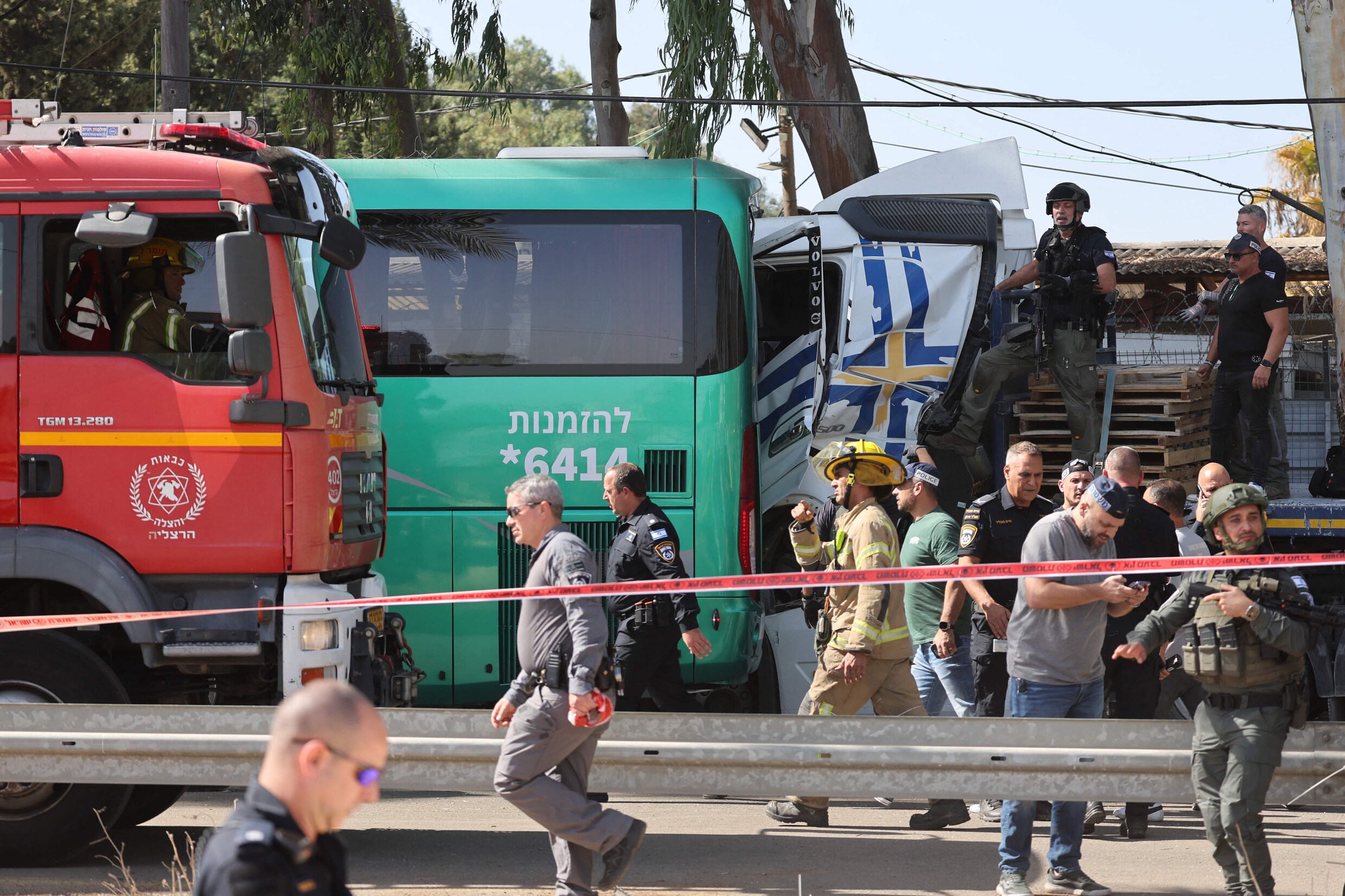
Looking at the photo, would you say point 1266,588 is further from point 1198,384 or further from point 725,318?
point 1198,384

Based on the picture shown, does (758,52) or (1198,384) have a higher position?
(758,52)

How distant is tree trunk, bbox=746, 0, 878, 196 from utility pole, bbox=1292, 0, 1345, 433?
5701mm

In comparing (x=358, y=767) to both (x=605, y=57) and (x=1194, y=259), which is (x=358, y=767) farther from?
(x=1194, y=259)

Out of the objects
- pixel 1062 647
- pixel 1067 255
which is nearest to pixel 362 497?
pixel 1062 647

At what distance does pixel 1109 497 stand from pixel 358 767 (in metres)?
4.03

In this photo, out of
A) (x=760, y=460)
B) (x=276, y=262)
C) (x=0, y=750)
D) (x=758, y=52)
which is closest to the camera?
(x=0, y=750)

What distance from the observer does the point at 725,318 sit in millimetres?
8391

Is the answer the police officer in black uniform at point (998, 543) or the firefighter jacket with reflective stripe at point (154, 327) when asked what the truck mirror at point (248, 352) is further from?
the police officer in black uniform at point (998, 543)

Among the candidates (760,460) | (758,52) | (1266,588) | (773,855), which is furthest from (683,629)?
(758,52)

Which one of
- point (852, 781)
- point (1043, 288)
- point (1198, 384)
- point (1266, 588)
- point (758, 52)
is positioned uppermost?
point (758, 52)

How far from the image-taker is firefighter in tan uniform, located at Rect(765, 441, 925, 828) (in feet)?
22.6

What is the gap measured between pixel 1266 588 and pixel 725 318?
12.7ft

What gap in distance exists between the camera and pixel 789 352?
9.62 metres

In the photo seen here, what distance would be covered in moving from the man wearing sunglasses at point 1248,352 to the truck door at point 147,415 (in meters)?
6.38
